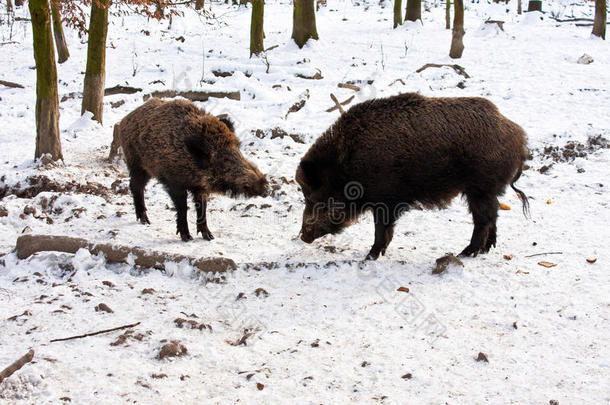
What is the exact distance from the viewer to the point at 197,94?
38.4ft

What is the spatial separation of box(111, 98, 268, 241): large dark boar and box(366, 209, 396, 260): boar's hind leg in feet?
4.29

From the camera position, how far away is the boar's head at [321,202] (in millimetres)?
5277

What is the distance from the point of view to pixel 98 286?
13.8 feet

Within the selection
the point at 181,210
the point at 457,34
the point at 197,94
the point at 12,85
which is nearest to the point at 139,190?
the point at 181,210

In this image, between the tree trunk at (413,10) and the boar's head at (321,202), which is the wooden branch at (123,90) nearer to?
the boar's head at (321,202)

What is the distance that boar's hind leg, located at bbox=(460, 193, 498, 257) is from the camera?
509 centimetres

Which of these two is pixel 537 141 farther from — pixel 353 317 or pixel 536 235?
pixel 353 317

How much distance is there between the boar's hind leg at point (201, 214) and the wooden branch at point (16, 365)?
9.42 feet

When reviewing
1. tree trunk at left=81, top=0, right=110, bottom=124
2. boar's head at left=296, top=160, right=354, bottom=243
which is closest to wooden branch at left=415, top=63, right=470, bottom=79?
tree trunk at left=81, top=0, right=110, bottom=124

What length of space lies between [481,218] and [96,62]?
770 cm

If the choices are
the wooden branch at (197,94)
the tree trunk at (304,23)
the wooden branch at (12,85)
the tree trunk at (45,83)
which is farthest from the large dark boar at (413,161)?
the tree trunk at (304,23)

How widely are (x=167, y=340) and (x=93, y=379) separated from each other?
0.56 metres

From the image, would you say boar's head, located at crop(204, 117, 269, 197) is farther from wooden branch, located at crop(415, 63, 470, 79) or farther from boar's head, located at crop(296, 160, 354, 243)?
wooden branch, located at crop(415, 63, 470, 79)

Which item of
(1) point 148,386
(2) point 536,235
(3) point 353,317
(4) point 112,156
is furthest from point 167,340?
(4) point 112,156
